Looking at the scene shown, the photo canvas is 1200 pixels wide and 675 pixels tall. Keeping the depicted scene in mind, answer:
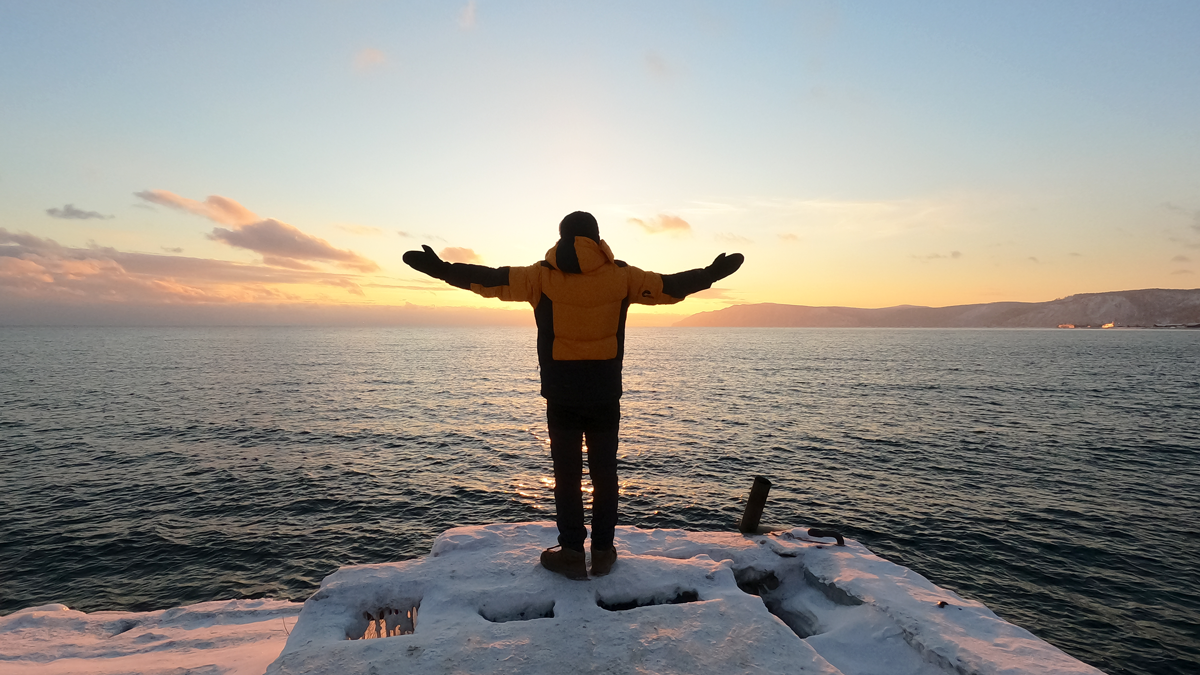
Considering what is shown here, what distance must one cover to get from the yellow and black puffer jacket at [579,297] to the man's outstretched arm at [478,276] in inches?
0.4

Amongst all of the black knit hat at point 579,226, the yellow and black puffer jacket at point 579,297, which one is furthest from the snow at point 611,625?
the black knit hat at point 579,226

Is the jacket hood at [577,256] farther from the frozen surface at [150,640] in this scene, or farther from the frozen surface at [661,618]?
the frozen surface at [150,640]

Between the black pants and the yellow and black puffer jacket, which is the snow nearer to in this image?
the black pants

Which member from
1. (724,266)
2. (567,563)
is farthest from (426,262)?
(567,563)

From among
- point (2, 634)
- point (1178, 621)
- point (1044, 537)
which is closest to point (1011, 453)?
point (1044, 537)

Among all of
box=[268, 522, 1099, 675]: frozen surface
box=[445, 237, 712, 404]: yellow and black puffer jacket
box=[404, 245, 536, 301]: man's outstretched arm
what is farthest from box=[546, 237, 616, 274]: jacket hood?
box=[268, 522, 1099, 675]: frozen surface

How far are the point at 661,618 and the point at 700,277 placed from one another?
3.41 m

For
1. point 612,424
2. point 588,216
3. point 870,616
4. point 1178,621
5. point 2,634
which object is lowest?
point 1178,621

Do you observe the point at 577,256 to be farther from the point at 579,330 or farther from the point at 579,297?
the point at 579,330

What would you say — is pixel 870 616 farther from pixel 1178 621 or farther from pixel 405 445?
pixel 405 445

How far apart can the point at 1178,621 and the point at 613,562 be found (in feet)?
46.7

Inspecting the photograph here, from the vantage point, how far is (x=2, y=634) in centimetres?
716

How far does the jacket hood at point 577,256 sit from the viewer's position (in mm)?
5238

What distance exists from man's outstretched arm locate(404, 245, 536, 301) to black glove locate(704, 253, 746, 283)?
197cm
